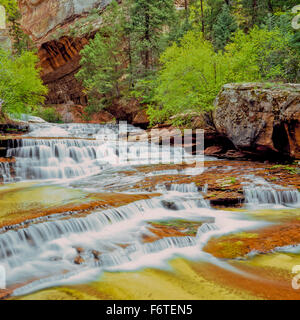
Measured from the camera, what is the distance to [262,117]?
921 centimetres

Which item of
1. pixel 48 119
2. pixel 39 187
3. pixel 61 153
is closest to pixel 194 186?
pixel 39 187

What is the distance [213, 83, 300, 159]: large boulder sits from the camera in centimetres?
841

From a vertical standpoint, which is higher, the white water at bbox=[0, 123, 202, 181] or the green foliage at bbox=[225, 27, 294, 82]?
the green foliage at bbox=[225, 27, 294, 82]

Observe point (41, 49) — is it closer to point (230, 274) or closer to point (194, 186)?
point (194, 186)

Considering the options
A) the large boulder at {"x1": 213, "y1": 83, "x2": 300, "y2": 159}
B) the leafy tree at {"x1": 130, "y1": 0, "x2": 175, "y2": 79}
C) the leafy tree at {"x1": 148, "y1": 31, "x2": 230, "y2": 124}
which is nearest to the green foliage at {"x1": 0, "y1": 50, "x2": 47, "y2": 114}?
the leafy tree at {"x1": 148, "y1": 31, "x2": 230, "y2": 124}

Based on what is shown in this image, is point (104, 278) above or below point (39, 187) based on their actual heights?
below

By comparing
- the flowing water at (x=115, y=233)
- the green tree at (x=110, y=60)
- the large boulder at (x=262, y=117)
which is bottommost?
the flowing water at (x=115, y=233)

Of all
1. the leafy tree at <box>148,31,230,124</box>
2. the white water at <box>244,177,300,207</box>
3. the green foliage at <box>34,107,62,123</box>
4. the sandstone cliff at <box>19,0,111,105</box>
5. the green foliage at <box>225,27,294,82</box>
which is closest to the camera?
the white water at <box>244,177,300,207</box>

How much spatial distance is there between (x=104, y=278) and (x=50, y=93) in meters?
36.4

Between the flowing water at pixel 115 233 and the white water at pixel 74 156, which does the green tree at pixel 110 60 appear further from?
the flowing water at pixel 115 233

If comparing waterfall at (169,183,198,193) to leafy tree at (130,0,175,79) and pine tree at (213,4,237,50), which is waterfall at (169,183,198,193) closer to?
leafy tree at (130,0,175,79)

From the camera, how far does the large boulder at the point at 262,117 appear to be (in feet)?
27.6

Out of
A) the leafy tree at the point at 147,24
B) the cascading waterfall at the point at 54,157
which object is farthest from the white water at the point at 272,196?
the leafy tree at the point at 147,24

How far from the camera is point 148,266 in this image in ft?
11.9
